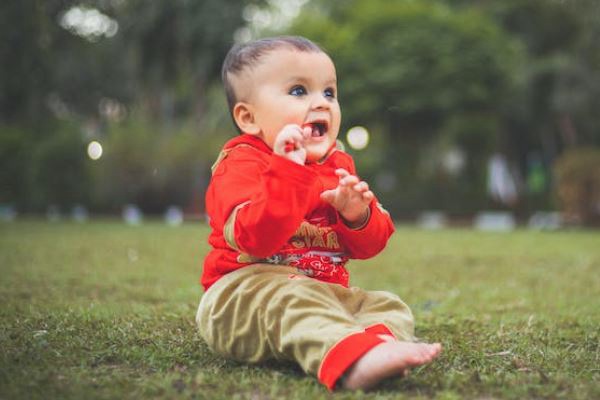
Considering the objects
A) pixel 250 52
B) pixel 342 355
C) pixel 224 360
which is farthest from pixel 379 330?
pixel 250 52

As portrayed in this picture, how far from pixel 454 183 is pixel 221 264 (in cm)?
1851

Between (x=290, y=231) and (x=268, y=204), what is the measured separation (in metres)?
0.12

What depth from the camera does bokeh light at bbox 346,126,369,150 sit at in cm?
2232

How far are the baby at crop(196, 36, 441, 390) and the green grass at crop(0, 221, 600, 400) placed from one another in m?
0.12

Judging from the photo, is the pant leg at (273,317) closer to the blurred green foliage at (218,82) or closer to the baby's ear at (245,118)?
the baby's ear at (245,118)

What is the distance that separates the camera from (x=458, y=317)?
12.0 ft

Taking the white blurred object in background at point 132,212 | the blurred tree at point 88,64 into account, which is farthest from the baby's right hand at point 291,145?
the white blurred object in background at point 132,212

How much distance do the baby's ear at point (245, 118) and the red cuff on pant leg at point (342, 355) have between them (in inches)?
31.8

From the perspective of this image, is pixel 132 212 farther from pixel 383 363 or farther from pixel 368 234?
pixel 383 363

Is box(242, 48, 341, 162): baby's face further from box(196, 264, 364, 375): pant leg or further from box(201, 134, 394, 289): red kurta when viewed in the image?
box(196, 264, 364, 375): pant leg

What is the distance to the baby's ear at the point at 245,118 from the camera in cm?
249

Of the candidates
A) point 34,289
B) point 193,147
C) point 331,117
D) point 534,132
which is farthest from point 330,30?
point 331,117

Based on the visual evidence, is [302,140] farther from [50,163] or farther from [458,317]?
[50,163]

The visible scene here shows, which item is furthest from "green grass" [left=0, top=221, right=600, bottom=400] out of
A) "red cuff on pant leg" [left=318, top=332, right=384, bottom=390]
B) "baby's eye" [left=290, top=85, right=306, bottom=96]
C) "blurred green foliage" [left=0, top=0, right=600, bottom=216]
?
"blurred green foliage" [left=0, top=0, right=600, bottom=216]
